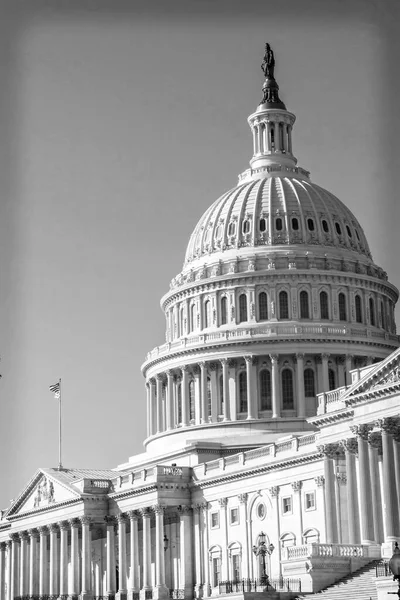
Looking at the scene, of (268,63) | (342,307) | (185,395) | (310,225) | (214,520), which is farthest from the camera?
(268,63)

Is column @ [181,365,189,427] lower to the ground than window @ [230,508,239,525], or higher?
higher

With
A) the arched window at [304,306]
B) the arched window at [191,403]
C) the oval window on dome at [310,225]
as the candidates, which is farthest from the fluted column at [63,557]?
the oval window on dome at [310,225]

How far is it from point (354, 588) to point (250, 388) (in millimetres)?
56984

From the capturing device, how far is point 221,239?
148125 millimetres

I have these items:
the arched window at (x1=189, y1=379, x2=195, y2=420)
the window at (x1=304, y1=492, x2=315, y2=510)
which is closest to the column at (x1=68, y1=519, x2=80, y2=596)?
the arched window at (x1=189, y1=379, x2=195, y2=420)

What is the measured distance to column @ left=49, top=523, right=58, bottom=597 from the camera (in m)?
137

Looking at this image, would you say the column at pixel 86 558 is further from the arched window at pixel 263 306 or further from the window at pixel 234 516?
the arched window at pixel 263 306

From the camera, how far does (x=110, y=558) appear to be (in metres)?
130

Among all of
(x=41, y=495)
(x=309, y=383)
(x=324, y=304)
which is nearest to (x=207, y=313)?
(x=324, y=304)

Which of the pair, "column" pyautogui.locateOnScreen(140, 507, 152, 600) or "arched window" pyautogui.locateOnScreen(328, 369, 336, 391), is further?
"arched window" pyautogui.locateOnScreen(328, 369, 336, 391)

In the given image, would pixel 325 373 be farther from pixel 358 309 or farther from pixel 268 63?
pixel 268 63

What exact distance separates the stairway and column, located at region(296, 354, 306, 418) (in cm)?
4906

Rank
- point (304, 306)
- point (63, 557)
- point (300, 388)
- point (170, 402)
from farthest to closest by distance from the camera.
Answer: point (170, 402) < point (304, 306) < point (63, 557) < point (300, 388)

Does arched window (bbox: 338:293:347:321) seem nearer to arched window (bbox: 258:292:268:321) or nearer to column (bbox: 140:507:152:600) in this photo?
arched window (bbox: 258:292:268:321)
